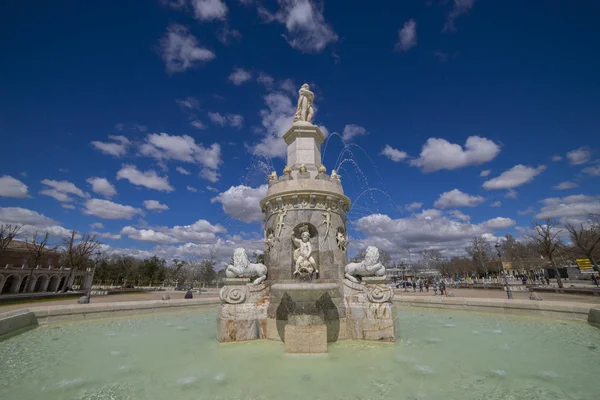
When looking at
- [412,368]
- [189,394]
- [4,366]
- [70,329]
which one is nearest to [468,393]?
[412,368]

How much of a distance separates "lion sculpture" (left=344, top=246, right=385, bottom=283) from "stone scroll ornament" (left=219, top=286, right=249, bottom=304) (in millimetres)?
3469

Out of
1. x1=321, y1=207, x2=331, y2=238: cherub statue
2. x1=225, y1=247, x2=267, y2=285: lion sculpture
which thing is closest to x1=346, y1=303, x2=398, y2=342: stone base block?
x1=321, y1=207, x2=331, y2=238: cherub statue

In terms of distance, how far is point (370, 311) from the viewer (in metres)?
8.40

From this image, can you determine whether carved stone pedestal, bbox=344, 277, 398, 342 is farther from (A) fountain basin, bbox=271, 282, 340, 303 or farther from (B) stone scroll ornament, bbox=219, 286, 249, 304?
(B) stone scroll ornament, bbox=219, 286, 249, 304

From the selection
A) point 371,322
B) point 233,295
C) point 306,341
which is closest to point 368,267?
point 371,322

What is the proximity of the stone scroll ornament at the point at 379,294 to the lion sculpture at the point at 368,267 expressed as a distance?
1.47 ft

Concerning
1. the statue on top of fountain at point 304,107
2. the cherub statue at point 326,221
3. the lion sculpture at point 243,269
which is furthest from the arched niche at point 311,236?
the statue on top of fountain at point 304,107

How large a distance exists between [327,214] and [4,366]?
29.2ft

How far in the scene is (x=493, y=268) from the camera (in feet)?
240

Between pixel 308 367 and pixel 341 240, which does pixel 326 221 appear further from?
pixel 308 367

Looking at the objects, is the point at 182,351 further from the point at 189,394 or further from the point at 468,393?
the point at 468,393

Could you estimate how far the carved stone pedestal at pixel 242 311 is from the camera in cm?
847

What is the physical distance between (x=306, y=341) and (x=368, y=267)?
10.5ft

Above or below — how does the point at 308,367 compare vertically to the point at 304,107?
below
